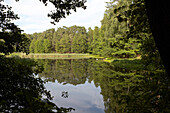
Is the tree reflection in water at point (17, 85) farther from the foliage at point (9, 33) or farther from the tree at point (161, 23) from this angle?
the tree at point (161, 23)

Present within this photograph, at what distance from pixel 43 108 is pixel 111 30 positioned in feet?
96.0

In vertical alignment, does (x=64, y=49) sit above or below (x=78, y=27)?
below

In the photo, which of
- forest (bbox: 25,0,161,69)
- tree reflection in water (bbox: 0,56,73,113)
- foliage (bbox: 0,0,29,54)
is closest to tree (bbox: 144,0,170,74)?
tree reflection in water (bbox: 0,56,73,113)

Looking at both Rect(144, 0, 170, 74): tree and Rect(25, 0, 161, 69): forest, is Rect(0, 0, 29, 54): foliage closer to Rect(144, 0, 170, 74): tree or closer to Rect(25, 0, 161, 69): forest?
Rect(144, 0, 170, 74): tree

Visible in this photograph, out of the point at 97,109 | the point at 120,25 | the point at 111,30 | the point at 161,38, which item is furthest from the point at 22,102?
the point at 111,30

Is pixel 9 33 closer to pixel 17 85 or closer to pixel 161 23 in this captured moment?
pixel 17 85

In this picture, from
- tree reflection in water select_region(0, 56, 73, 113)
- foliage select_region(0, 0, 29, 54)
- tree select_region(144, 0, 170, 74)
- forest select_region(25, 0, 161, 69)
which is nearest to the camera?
tree select_region(144, 0, 170, 74)

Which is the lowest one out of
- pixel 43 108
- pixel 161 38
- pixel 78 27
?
pixel 43 108

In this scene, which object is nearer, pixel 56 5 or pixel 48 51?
pixel 56 5

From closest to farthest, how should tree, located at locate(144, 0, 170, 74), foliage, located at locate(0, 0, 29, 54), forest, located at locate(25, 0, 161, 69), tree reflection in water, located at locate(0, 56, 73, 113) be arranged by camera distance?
1. tree, located at locate(144, 0, 170, 74)
2. tree reflection in water, located at locate(0, 56, 73, 113)
3. foliage, located at locate(0, 0, 29, 54)
4. forest, located at locate(25, 0, 161, 69)

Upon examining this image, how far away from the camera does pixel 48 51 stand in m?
76.4

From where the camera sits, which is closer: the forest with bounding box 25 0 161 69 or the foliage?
the foliage

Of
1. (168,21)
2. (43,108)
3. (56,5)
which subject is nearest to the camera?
(168,21)

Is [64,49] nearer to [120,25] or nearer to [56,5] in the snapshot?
→ [120,25]
